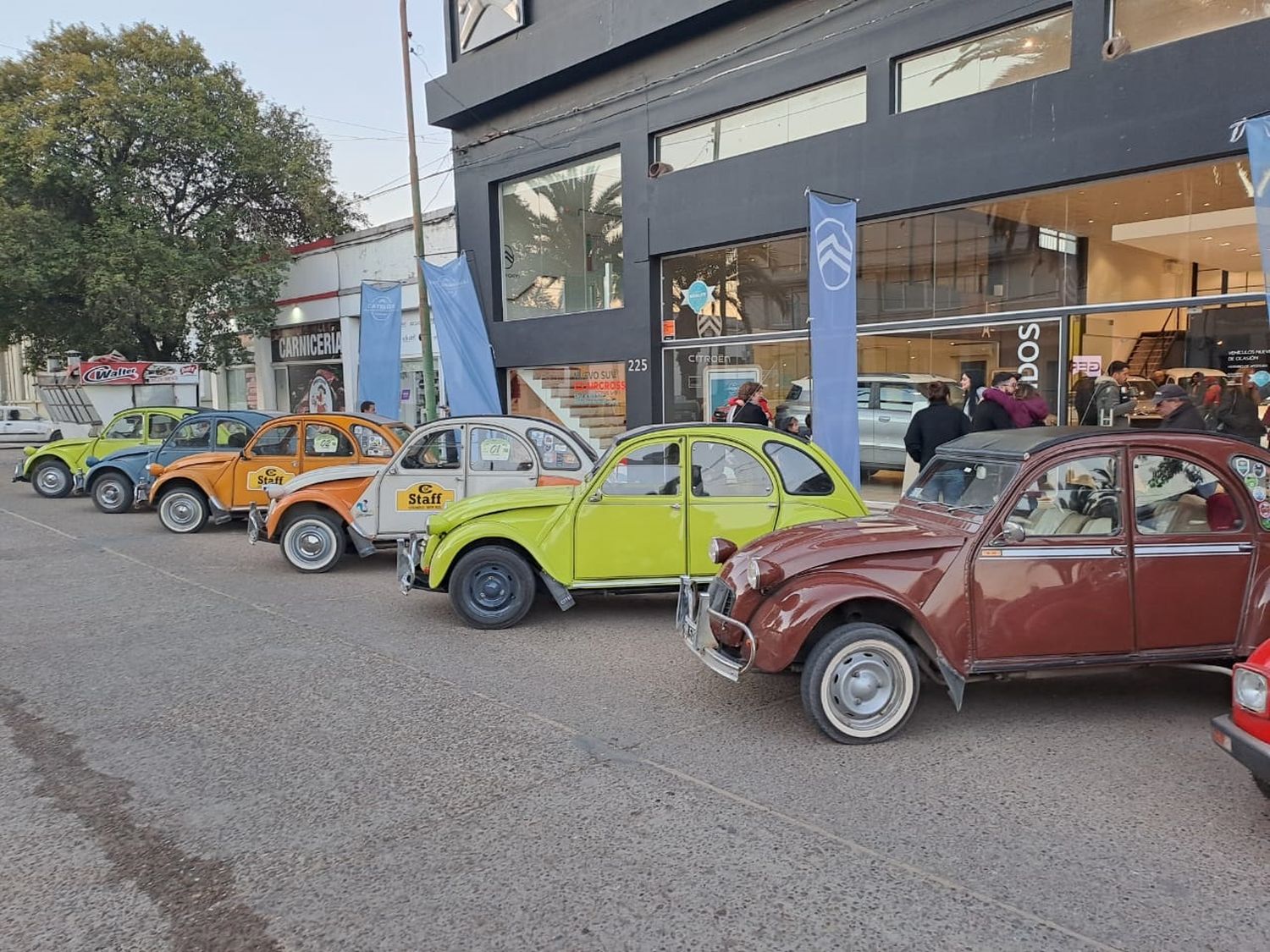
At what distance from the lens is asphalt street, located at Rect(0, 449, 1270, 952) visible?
2969mm

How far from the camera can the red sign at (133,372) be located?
733 inches

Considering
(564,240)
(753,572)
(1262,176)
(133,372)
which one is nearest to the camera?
(753,572)

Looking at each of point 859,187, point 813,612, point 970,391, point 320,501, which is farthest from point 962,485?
point 859,187

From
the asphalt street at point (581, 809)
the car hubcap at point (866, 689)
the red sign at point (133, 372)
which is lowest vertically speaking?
the asphalt street at point (581, 809)

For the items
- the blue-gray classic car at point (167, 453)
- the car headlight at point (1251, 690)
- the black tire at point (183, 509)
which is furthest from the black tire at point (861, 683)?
the blue-gray classic car at point (167, 453)

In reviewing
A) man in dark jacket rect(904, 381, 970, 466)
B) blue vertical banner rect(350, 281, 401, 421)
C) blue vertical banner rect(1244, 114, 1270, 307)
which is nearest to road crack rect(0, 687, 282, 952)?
man in dark jacket rect(904, 381, 970, 466)

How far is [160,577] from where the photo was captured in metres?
8.84

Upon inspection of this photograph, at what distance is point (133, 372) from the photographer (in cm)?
1898

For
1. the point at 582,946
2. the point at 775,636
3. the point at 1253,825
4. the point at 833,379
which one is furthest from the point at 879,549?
the point at 833,379

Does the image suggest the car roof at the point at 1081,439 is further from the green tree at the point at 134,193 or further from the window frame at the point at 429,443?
the green tree at the point at 134,193

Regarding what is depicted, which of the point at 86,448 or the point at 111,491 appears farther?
the point at 86,448

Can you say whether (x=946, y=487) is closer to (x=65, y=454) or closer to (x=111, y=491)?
(x=111, y=491)

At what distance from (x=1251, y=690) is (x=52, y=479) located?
60.2ft

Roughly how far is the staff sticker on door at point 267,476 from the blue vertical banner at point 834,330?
22.5ft
